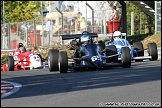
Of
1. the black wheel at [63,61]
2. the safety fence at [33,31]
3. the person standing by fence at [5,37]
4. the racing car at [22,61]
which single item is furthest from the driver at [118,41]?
the person standing by fence at [5,37]

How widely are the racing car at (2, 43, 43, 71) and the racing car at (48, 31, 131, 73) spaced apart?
326 centimetres

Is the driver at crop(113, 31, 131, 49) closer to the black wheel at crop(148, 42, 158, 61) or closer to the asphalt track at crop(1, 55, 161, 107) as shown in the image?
the black wheel at crop(148, 42, 158, 61)

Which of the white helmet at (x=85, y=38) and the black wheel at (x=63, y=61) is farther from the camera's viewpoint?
the white helmet at (x=85, y=38)

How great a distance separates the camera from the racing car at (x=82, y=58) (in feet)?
57.8

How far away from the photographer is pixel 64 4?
2672 inches

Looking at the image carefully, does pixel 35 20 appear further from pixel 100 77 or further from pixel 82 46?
pixel 100 77

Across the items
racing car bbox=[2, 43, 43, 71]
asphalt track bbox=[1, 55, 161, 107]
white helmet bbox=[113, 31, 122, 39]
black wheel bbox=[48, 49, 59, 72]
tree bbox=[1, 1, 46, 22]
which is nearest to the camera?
asphalt track bbox=[1, 55, 161, 107]

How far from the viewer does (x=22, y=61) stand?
22484 mm

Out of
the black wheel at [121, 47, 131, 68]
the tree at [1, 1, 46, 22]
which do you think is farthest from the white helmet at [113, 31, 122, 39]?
the tree at [1, 1, 46, 22]

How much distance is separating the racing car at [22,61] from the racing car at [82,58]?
3262mm

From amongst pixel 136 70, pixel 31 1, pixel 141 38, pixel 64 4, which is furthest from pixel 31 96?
pixel 64 4

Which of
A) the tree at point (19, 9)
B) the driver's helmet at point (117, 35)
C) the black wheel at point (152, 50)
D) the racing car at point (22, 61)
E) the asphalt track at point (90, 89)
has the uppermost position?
the tree at point (19, 9)

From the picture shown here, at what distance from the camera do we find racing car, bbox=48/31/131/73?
57.8 ft

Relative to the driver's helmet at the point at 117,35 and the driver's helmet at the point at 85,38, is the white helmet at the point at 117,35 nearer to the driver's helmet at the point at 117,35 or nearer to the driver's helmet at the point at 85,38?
the driver's helmet at the point at 117,35
